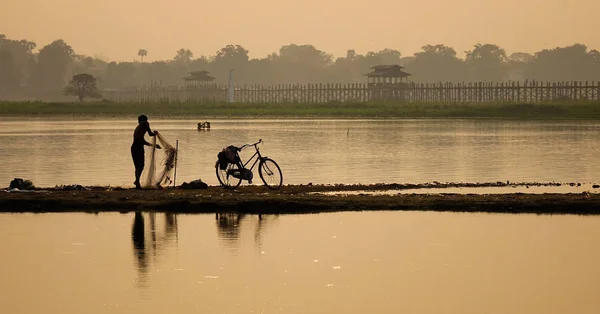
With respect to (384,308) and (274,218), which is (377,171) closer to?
(274,218)

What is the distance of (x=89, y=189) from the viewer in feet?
85.8

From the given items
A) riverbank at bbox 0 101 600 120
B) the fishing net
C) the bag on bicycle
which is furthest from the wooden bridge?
the bag on bicycle

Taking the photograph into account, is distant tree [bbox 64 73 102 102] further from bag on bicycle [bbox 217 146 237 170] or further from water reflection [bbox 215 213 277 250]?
water reflection [bbox 215 213 277 250]

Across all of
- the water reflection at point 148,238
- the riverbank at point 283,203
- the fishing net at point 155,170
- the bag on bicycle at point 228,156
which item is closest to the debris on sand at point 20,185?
the riverbank at point 283,203

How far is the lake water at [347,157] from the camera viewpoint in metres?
33.2

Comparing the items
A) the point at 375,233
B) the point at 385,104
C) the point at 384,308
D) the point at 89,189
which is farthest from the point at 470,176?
the point at 385,104

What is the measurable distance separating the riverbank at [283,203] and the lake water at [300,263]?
853 millimetres

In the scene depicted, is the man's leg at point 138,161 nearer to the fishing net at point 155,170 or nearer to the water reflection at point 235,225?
the fishing net at point 155,170

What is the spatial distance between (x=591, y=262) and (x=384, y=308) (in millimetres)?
4337

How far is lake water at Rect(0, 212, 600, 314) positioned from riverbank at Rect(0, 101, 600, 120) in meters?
88.3

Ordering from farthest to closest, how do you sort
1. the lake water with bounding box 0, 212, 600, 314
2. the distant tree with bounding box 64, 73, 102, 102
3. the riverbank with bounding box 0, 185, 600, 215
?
1. the distant tree with bounding box 64, 73, 102, 102
2. the riverbank with bounding box 0, 185, 600, 215
3. the lake water with bounding box 0, 212, 600, 314

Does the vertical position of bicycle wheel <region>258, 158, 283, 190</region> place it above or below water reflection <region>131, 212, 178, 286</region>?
above

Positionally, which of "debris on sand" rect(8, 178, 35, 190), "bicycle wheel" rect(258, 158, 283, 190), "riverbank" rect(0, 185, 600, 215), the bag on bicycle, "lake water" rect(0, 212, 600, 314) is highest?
the bag on bicycle

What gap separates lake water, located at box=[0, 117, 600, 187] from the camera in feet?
109
